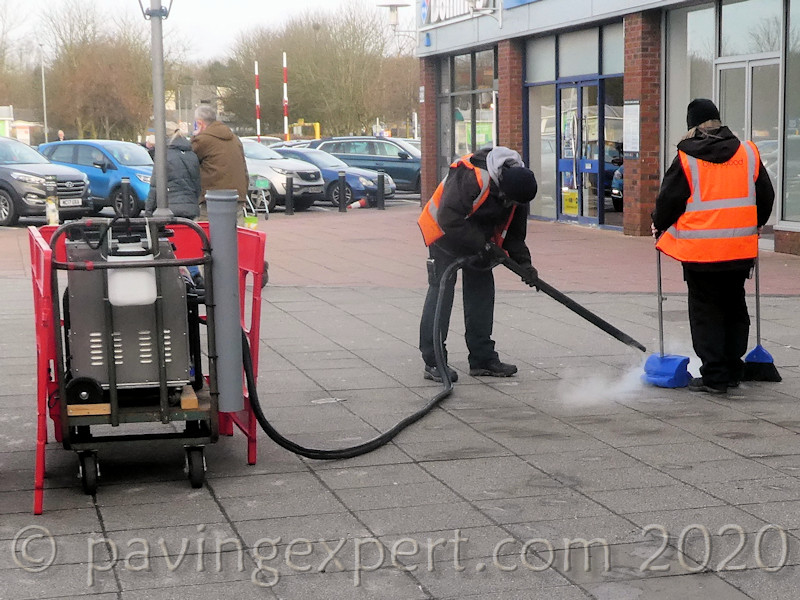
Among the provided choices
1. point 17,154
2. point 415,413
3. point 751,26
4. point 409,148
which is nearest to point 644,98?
point 751,26

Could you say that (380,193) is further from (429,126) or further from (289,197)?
(289,197)

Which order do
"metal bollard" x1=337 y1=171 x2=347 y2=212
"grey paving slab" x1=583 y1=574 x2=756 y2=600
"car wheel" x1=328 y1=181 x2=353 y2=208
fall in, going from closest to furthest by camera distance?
1. "grey paving slab" x1=583 y1=574 x2=756 y2=600
2. "metal bollard" x1=337 y1=171 x2=347 y2=212
3. "car wheel" x1=328 y1=181 x2=353 y2=208

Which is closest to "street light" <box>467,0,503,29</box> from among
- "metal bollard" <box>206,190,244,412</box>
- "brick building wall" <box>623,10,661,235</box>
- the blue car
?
"brick building wall" <box>623,10,661,235</box>

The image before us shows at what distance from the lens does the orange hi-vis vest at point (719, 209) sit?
6875mm

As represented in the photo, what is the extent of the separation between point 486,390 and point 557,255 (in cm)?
793

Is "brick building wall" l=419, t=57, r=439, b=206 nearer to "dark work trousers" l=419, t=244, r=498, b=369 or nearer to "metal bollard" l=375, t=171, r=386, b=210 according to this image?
"metal bollard" l=375, t=171, r=386, b=210

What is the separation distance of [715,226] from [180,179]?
6.18 metres

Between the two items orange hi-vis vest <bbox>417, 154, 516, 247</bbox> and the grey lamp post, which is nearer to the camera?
orange hi-vis vest <bbox>417, 154, 516, 247</bbox>

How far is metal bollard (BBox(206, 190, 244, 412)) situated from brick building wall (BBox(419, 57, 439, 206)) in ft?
62.3

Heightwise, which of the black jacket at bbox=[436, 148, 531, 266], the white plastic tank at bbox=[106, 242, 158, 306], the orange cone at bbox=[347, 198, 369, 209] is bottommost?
the orange cone at bbox=[347, 198, 369, 209]

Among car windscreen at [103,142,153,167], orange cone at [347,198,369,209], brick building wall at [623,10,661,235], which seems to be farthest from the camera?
orange cone at [347,198,369,209]

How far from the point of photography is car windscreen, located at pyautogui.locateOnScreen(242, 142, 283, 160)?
2611 cm

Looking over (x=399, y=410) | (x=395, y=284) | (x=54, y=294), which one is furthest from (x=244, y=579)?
(x=395, y=284)

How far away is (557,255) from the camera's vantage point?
1490cm
